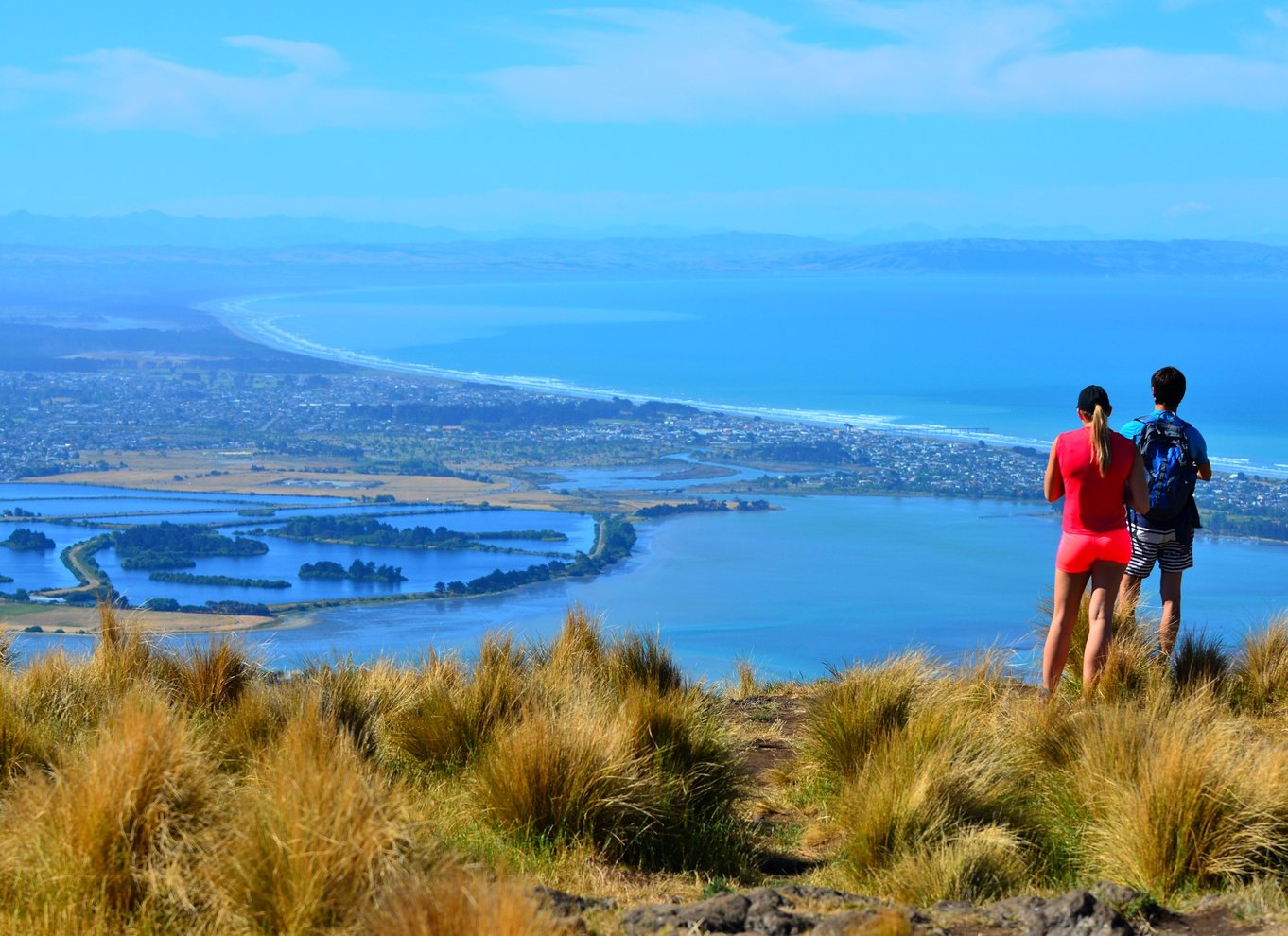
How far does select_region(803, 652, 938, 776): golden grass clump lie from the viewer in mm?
5617

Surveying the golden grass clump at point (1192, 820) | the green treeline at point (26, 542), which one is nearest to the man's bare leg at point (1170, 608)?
the golden grass clump at point (1192, 820)

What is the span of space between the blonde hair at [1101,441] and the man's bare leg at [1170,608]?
1135mm

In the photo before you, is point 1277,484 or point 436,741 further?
point 1277,484

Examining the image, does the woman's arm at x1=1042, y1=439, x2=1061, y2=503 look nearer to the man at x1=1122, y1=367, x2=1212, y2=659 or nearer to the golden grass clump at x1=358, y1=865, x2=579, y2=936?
the man at x1=1122, y1=367, x2=1212, y2=659

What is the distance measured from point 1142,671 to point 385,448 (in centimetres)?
5736

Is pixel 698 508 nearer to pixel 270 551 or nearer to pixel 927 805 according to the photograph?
pixel 270 551

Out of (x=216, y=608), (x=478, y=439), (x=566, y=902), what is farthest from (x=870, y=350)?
(x=566, y=902)

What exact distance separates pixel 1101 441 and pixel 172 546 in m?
32.4

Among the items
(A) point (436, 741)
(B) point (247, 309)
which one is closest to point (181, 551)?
(A) point (436, 741)

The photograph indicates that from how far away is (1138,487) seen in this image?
20.8 feet

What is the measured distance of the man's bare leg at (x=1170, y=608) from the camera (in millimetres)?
6973

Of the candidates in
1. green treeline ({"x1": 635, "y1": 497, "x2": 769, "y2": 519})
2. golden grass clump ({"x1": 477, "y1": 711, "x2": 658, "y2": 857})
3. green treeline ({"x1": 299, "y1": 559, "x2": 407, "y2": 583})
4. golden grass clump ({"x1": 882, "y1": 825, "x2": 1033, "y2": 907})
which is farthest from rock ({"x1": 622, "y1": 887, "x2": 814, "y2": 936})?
green treeline ({"x1": 635, "y1": 497, "x2": 769, "y2": 519})

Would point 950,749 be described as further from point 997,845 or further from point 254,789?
point 254,789

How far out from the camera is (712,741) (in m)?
5.47
